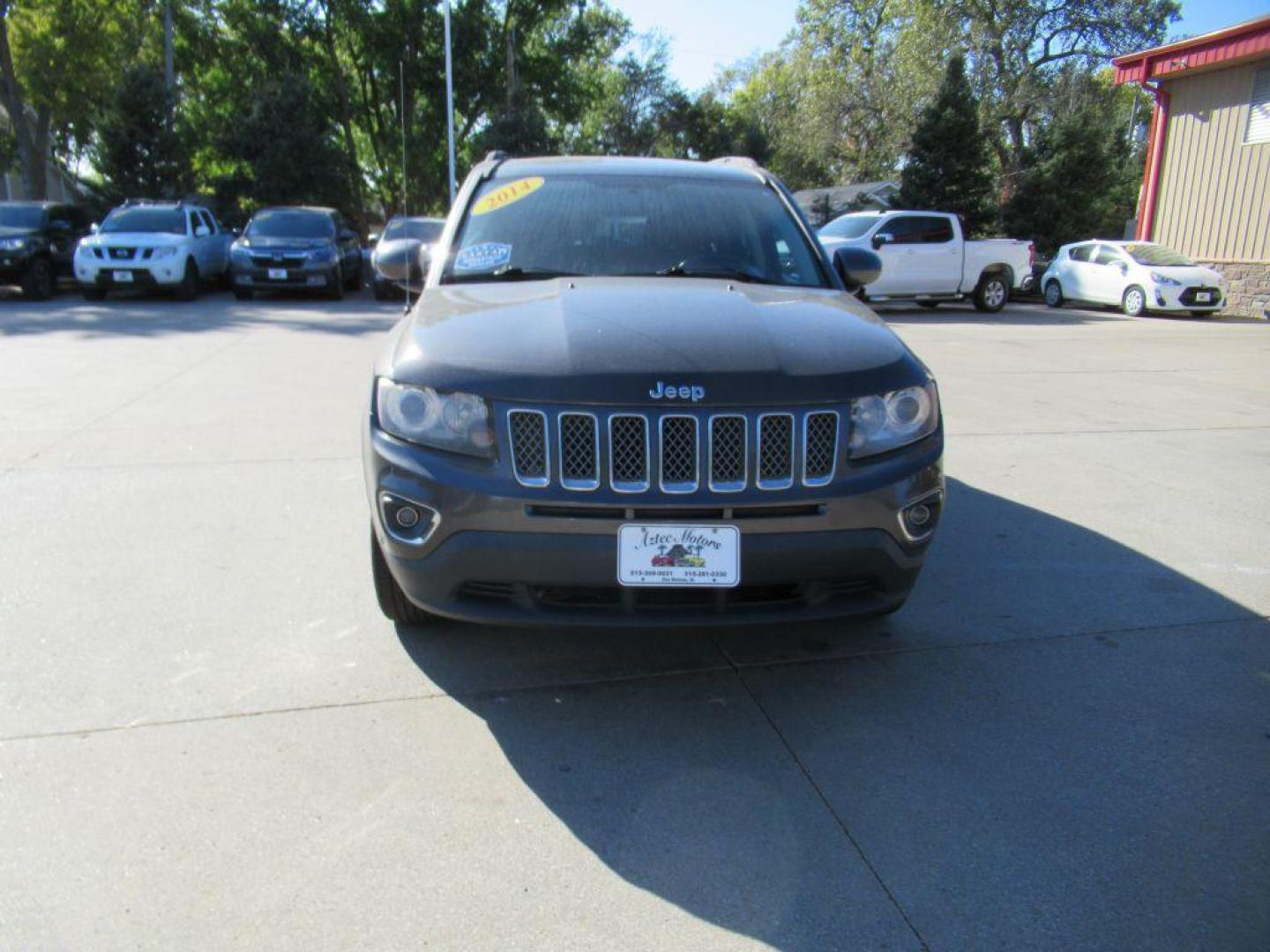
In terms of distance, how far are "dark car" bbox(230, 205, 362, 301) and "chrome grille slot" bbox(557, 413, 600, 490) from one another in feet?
48.2

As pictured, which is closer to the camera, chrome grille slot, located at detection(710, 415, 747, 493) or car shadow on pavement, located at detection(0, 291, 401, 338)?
chrome grille slot, located at detection(710, 415, 747, 493)

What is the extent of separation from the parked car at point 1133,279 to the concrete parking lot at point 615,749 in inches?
594

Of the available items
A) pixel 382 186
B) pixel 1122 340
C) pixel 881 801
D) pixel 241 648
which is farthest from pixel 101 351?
pixel 382 186

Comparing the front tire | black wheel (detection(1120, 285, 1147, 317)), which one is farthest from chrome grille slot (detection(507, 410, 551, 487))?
the front tire

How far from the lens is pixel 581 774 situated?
108 inches

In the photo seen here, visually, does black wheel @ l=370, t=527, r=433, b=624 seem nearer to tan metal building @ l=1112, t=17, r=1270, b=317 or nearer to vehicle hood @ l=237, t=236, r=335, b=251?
vehicle hood @ l=237, t=236, r=335, b=251

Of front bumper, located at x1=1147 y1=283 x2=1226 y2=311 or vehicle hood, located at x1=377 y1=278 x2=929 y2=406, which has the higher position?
vehicle hood, located at x1=377 y1=278 x2=929 y2=406

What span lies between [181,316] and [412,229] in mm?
4696

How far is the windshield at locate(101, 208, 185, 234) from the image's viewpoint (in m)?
15.9

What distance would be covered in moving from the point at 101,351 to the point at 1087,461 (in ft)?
31.0

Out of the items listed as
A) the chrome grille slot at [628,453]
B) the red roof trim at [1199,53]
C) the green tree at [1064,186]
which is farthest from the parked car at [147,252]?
the green tree at [1064,186]

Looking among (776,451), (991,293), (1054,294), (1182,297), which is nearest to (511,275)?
(776,451)

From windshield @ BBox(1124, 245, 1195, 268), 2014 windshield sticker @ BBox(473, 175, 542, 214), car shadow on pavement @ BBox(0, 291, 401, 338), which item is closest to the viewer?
2014 windshield sticker @ BBox(473, 175, 542, 214)

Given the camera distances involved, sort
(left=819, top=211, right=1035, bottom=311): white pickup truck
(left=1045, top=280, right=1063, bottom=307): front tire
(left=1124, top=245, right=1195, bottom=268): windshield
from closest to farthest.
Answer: (left=819, top=211, right=1035, bottom=311): white pickup truck, (left=1124, top=245, right=1195, bottom=268): windshield, (left=1045, top=280, right=1063, bottom=307): front tire
